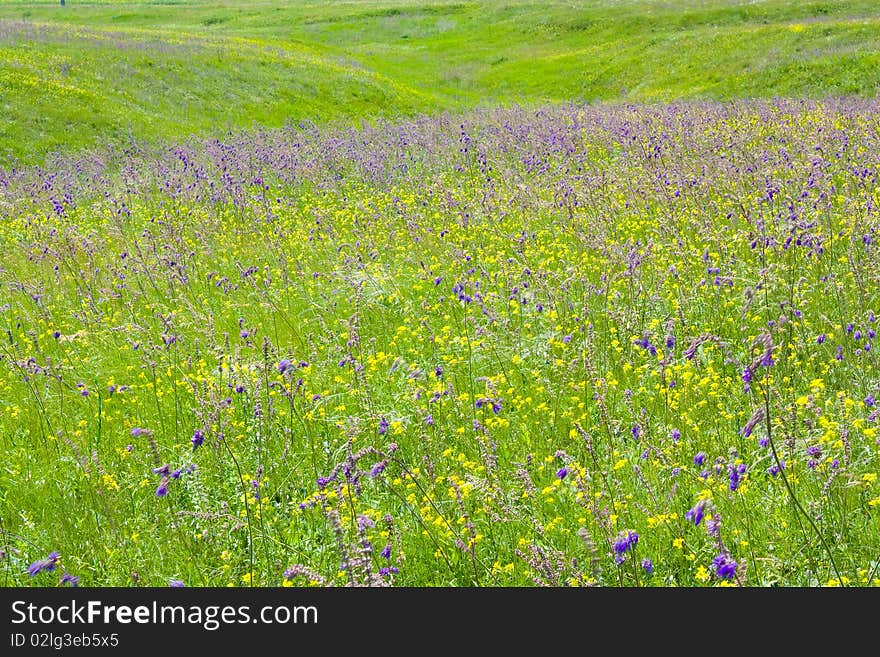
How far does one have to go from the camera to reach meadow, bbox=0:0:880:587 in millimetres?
3510

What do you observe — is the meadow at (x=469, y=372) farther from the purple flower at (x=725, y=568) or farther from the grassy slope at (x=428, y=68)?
the grassy slope at (x=428, y=68)

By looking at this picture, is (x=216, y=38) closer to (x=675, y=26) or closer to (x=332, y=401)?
(x=675, y=26)

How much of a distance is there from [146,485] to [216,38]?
43962mm

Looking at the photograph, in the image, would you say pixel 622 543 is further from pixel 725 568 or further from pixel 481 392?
pixel 481 392

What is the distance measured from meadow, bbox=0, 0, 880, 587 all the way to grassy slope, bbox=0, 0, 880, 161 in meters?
12.3

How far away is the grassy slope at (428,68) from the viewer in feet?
78.8

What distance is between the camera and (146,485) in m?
4.56

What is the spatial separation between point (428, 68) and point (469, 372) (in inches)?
1856

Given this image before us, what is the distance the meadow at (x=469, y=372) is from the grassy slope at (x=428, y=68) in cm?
1226

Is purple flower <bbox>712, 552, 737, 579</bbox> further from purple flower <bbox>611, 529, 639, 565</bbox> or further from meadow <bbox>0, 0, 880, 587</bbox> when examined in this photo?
purple flower <bbox>611, 529, 639, 565</bbox>

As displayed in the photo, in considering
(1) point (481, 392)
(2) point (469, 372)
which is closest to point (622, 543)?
(1) point (481, 392)

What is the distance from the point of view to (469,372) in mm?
5285

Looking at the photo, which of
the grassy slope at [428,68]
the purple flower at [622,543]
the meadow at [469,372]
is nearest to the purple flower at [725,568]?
the meadow at [469,372]

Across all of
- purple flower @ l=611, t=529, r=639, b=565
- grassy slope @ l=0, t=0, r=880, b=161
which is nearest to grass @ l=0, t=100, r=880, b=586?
purple flower @ l=611, t=529, r=639, b=565
